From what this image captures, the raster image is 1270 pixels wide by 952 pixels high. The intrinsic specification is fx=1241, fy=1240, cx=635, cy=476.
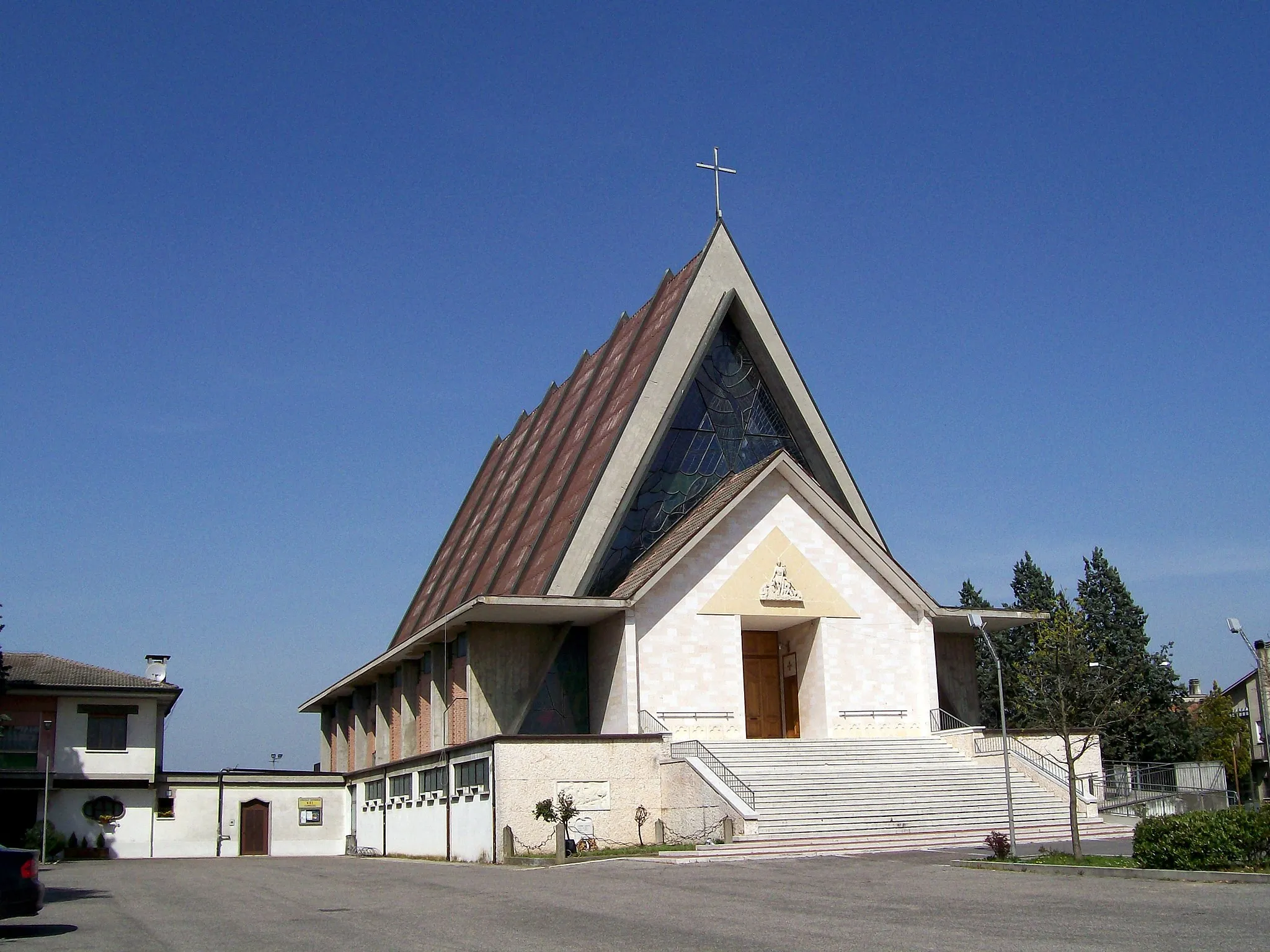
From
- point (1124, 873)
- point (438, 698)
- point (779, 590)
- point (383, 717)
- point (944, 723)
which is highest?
point (779, 590)

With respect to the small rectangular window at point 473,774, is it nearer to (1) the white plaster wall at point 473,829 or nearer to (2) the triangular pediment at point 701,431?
(1) the white plaster wall at point 473,829

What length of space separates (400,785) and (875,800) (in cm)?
1558

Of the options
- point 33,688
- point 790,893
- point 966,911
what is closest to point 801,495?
point 790,893

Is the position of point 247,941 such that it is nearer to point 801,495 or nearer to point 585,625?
point 585,625

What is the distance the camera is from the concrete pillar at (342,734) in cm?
5003

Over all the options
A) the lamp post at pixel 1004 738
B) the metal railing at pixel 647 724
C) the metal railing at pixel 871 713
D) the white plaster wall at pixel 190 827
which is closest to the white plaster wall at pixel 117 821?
the white plaster wall at pixel 190 827

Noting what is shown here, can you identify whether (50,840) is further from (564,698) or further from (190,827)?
(564,698)

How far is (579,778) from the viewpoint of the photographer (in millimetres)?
26234

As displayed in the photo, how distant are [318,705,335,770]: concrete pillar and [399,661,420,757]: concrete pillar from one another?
15.7 metres

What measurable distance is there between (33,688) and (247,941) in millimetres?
32129

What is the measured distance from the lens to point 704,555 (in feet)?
103

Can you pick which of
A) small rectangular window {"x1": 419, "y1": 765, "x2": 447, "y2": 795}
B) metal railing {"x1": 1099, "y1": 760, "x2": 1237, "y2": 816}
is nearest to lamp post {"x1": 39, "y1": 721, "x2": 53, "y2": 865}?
small rectangular window {"x1": 419, "y1": 765, "x2": 447, "y2": 795}

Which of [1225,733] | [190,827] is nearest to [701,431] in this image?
[190,827]

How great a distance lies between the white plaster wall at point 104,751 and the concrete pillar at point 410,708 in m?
10.1
